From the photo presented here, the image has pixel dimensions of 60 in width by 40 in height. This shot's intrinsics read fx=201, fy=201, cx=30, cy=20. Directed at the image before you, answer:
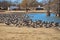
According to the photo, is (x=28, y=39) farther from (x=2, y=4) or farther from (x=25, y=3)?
(x=2, y=4)

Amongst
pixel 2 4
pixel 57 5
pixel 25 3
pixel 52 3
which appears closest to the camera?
pixel 57 5

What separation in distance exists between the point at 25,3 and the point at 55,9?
30.3m

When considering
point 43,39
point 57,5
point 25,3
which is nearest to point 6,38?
point 43,39

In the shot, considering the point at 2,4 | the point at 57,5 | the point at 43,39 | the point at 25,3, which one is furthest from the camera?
the point at 2,4

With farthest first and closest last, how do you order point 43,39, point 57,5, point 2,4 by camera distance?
point 2,4, point 57,5, point 43,39

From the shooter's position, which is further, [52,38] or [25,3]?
[25,3]

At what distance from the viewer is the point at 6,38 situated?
33.5 feet

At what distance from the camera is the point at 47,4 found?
34.3 metres

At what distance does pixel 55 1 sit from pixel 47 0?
365 cm

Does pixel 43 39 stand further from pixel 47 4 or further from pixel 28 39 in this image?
pixel 47 4

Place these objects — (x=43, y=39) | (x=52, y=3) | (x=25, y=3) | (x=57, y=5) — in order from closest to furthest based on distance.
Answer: (x=43, y=39)
(x=57, y=5)
(x=52, y=3)
(x=25, y=3)

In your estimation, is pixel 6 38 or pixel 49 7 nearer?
pixel 6 38

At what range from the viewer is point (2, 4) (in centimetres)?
6938

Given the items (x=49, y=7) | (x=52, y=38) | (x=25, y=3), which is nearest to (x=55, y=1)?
(x=49, y=7)
